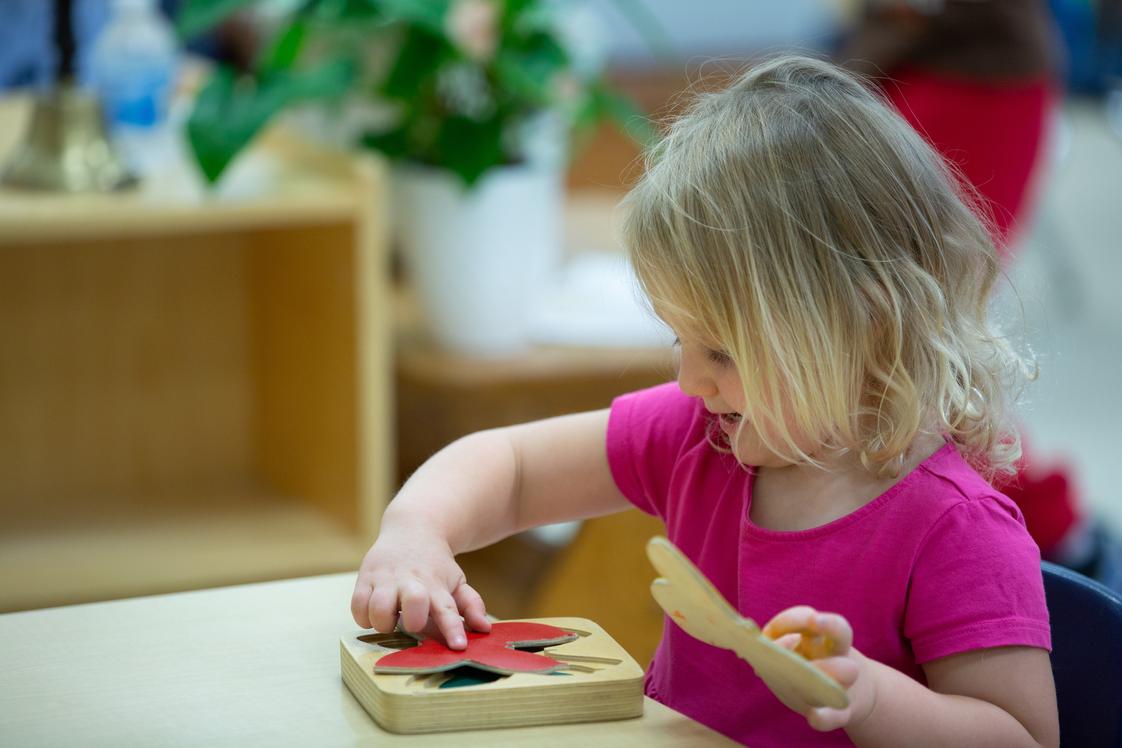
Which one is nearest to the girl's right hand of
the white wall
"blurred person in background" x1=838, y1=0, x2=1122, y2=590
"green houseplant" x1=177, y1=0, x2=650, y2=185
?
"green houseplant" x1=177, y1=0, x2=650, y2=185

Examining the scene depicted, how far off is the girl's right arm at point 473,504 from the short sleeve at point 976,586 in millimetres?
261

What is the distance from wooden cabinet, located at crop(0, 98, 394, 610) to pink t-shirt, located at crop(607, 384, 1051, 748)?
87 centimetres

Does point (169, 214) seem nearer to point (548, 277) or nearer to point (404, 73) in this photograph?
point (404, 73)

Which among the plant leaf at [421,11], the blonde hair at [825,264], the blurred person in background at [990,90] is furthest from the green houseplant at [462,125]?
the blonde hair at [825,264]

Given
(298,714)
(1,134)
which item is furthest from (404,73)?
(298,714)

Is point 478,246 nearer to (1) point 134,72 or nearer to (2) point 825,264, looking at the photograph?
(1) point 134,72

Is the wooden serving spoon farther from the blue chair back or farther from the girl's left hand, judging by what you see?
the blue chair back

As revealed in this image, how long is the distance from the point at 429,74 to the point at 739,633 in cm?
149

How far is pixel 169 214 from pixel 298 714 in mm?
1004

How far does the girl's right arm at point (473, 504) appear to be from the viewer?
2.96ft

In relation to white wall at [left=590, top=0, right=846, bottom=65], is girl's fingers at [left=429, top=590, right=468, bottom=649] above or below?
below

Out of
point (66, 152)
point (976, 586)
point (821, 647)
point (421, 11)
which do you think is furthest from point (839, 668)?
point (421, 11)

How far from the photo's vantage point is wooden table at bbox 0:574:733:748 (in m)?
0.79

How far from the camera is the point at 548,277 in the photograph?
2.35 m
